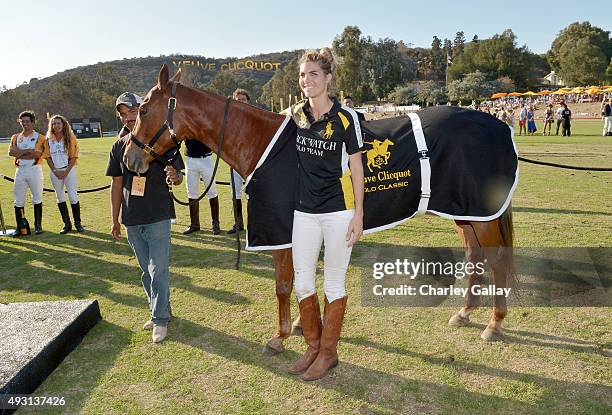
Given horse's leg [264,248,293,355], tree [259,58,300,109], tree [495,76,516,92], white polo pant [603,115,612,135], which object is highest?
tree [259,58,300,109]

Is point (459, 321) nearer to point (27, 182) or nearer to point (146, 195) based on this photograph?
point (146, 195)

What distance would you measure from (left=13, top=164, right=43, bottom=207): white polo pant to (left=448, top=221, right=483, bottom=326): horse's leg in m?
7.38

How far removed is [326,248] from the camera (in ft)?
10.3

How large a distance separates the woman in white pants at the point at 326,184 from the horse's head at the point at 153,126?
112 cm

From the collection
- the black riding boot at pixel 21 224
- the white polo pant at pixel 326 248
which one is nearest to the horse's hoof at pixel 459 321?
the white polo pant at pixel 326 248

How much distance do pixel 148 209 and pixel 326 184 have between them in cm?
186

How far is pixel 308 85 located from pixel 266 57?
18284 cm

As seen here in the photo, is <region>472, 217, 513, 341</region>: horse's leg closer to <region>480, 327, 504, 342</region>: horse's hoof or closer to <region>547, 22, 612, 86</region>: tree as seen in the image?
<region>480, 327, 504, 342</region>: horse's hoof

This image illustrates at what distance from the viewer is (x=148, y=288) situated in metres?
4.43

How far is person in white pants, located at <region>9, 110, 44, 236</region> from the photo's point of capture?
781 centimetres

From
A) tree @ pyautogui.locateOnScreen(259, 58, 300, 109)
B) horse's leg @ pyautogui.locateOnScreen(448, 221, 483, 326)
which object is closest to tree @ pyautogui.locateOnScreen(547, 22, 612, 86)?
tree @ pyautogui.locateOnScreen(259, 58, 300, 109)

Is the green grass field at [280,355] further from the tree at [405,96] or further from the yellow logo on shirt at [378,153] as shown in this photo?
the tree at [405,96]

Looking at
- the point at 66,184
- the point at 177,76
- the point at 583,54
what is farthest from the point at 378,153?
the point at 583,54

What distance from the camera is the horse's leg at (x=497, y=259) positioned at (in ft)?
13.0
